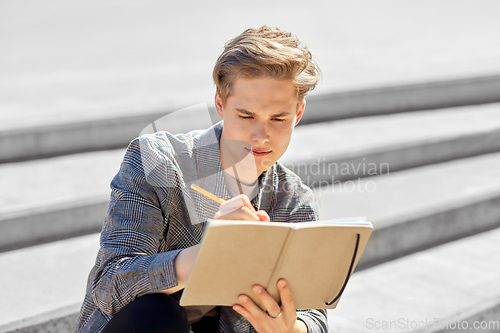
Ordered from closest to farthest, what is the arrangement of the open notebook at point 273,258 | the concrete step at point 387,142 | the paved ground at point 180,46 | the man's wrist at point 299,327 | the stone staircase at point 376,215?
the open notebook at point 273,258 → the man's wrist at point 299,327 → the stone staircase at point 376,215 → the concrete step at point 387,142 → the paved ground at point 180,46

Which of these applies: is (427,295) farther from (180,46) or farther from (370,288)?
(180,46)

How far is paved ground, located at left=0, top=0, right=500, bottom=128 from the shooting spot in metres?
2.83

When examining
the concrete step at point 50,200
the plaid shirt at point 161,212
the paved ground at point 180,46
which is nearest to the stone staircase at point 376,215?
the concrete step at point 50,200

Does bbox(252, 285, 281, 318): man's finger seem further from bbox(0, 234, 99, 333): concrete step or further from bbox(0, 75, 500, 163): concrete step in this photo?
bbox(0, 234, 99, 333): concrete step

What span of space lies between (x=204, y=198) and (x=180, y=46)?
10.7ft

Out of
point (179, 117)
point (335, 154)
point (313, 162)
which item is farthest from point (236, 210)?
point (335, 154)

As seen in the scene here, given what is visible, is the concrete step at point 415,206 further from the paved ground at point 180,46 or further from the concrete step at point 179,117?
the paved ground at point 180,46

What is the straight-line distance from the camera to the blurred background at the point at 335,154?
6.04 ft

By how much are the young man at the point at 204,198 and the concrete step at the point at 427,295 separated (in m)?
0.64

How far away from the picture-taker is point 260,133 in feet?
3.92

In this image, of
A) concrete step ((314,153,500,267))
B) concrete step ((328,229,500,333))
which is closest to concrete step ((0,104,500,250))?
concrete step ((314,153,500,267))

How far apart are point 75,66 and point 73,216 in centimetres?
188

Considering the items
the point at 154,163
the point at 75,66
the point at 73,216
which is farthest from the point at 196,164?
the point at 75,66

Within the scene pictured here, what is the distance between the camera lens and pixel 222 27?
4891 mm
